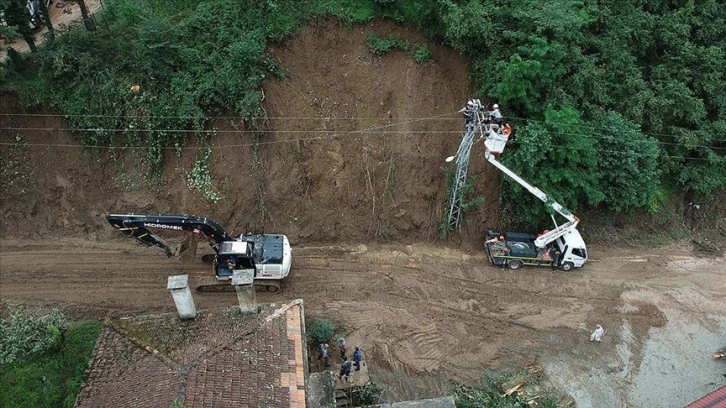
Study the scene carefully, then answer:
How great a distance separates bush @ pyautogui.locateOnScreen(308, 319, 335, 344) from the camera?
16.5m

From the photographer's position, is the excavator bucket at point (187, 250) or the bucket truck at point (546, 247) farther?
the bucket truck at point (546, 247)

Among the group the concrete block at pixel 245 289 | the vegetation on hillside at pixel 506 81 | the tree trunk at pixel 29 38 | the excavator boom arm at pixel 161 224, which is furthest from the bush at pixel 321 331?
the tree trunk at pixel 29 38

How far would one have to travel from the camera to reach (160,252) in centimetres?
1914

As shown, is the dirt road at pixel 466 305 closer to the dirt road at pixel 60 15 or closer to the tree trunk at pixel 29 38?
the tree trunk at pixel 29 38

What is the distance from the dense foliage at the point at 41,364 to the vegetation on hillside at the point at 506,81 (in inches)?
292

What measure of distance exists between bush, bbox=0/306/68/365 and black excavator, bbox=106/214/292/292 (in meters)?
3.60

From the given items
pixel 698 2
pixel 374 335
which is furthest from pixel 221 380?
pixel 698 2

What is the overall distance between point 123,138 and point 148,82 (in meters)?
2.43

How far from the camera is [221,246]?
17359 millimetres

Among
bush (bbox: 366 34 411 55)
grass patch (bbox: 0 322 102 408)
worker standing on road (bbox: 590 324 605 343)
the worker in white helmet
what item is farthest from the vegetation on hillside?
grass patch (bbox: 0 322 102 408)

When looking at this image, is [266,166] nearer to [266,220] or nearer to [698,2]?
[266,220]

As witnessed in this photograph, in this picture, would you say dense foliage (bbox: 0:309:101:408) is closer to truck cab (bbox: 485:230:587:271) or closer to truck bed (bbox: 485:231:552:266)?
truck bed (bbox: 485:231:552:266)

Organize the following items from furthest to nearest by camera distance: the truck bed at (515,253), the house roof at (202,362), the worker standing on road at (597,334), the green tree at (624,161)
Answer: the green tree at (624,161) → the truck bed at (515,253) → the worker standing on road at (597,334) → the house roof at (202,362)

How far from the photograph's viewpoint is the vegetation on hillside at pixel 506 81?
63.7 ft
